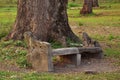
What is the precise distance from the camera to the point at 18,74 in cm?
915

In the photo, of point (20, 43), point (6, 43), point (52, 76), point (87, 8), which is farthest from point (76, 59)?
point (87, 8)

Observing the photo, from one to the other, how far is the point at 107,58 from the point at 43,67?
2.31 metres

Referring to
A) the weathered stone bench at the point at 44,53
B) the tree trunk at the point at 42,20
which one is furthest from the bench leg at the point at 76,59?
the tree trunk at the point at 42,20

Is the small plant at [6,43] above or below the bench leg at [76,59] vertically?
above

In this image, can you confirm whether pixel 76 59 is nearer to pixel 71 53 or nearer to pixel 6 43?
pixel 71 53

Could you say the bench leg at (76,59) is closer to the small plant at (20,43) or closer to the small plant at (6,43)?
the small plant at (20,43)

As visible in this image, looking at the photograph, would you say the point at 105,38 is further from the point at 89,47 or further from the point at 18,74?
the point at 18,74

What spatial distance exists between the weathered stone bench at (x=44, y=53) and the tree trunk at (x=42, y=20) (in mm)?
1264

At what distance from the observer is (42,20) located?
11531mm

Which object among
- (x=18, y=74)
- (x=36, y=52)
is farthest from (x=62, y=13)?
(x=18, y=74)

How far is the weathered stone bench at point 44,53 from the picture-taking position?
31.5 ft

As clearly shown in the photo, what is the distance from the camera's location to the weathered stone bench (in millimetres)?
9594

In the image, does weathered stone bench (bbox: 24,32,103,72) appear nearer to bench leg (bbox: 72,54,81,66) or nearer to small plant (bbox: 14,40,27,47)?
bench leg (bbox: 72,54,81,66)

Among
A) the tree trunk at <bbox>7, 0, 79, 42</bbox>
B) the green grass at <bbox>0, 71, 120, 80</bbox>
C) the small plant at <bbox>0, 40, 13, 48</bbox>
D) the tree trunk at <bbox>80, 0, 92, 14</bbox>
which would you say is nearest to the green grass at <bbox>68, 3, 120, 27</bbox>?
the tree trunk at <bbox>80, 0, 92, 14</bbox>
